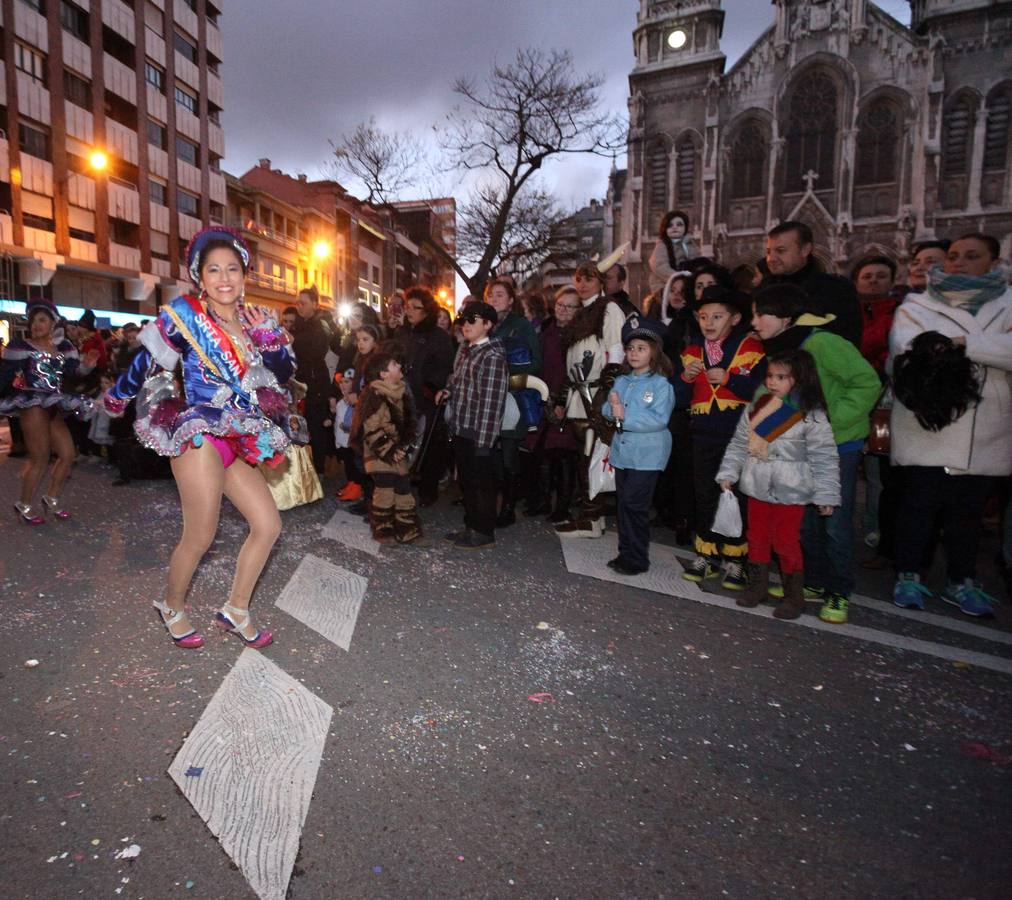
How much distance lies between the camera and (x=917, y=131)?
34156mm

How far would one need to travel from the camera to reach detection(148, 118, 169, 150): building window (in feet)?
107

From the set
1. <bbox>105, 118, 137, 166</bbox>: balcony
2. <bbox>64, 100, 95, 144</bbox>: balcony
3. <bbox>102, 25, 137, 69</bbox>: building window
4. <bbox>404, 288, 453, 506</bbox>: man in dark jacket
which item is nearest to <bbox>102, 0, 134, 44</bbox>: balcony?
<bbox>102, 25, 137, 69</bbox>: building window

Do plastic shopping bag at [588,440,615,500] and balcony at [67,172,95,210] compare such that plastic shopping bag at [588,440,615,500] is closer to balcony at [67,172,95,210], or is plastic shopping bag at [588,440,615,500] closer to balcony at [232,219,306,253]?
balcony at [67,172,95,210]

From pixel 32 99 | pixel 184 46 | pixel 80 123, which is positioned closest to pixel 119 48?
pixel 184 46

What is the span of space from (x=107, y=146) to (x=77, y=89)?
96.7 inches

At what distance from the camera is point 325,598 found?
398 cm

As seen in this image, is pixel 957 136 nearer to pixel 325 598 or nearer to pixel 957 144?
pixel 957 144

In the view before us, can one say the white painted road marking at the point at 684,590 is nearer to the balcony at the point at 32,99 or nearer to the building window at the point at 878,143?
the balcony at the point at 32,99

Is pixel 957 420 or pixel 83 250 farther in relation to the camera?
pixel 83 250

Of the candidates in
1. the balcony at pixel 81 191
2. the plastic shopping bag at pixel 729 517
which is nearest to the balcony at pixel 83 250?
the balcony at pixel 81 191

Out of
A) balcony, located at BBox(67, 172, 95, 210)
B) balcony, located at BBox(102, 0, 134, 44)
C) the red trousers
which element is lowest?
the red trousers

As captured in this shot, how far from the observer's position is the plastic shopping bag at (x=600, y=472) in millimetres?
5109

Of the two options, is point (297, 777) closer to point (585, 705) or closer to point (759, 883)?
point (585, 705)

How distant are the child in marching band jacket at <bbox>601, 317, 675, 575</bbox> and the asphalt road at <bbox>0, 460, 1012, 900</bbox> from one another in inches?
22.9
